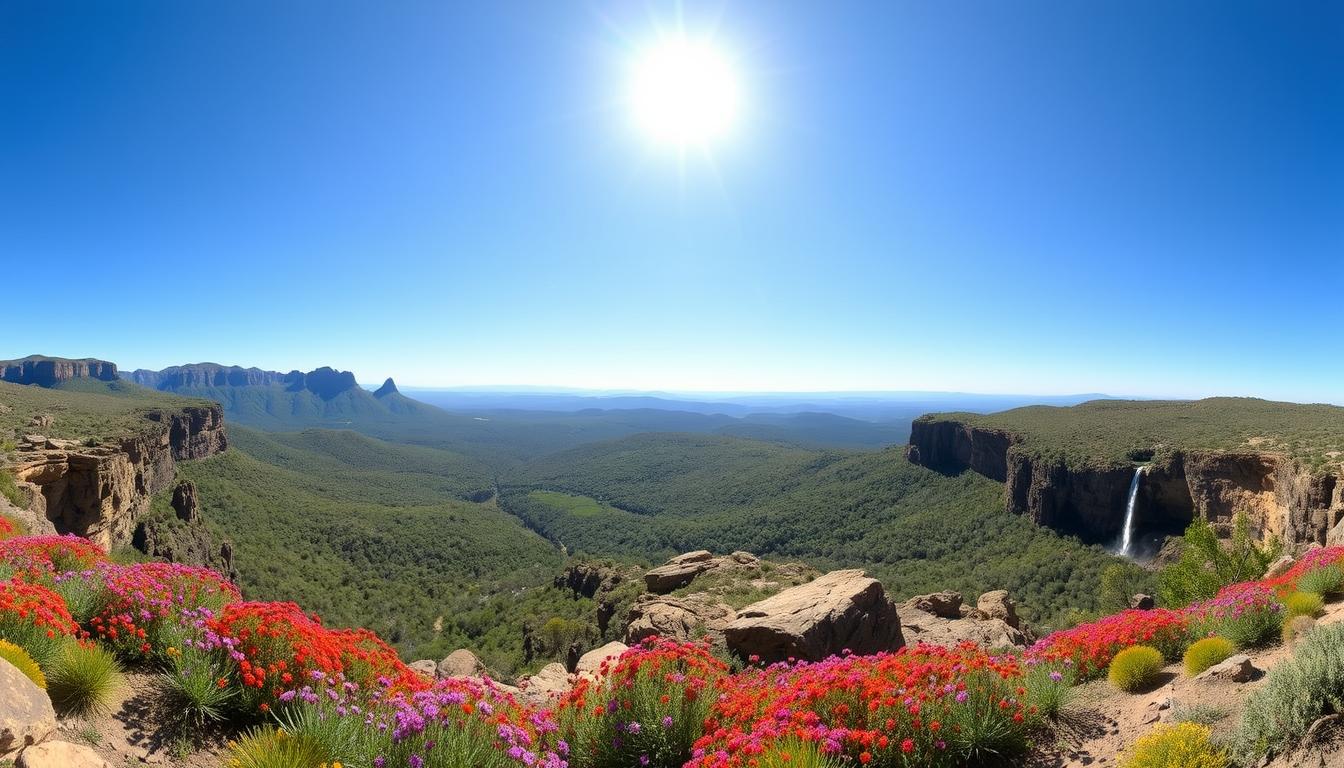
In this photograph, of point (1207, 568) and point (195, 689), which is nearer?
point (195, 689)

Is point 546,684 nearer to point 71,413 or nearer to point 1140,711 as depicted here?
point 1140,711

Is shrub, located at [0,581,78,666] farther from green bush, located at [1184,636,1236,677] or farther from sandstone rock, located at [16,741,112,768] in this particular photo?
green bush, located at [1184,636,1236,677]

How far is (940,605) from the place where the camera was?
23.5 metres

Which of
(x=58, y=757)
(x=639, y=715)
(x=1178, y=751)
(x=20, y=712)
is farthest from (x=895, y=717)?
(x=20, y=712)

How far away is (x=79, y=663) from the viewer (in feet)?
16.9

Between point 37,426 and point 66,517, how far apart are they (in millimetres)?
13469

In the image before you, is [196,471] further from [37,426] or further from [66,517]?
[66,517]

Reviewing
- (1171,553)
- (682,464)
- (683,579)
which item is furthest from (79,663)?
(682,464)

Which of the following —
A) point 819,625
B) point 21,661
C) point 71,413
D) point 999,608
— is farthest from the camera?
point 71,413

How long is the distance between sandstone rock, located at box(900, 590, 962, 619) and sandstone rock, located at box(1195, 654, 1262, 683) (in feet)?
59.4

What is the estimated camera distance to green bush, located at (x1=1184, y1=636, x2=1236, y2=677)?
7145 millimetres

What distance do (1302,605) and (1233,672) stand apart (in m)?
3.52

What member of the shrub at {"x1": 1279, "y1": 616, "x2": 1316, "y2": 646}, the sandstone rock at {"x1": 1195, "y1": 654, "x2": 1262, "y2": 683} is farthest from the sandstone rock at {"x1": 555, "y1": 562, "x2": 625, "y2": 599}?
the sandstone rock at {"x1": 1195, "y1": 654, "x2": 1262, "y2": 683}

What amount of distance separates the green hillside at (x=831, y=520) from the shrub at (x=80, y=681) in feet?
141
